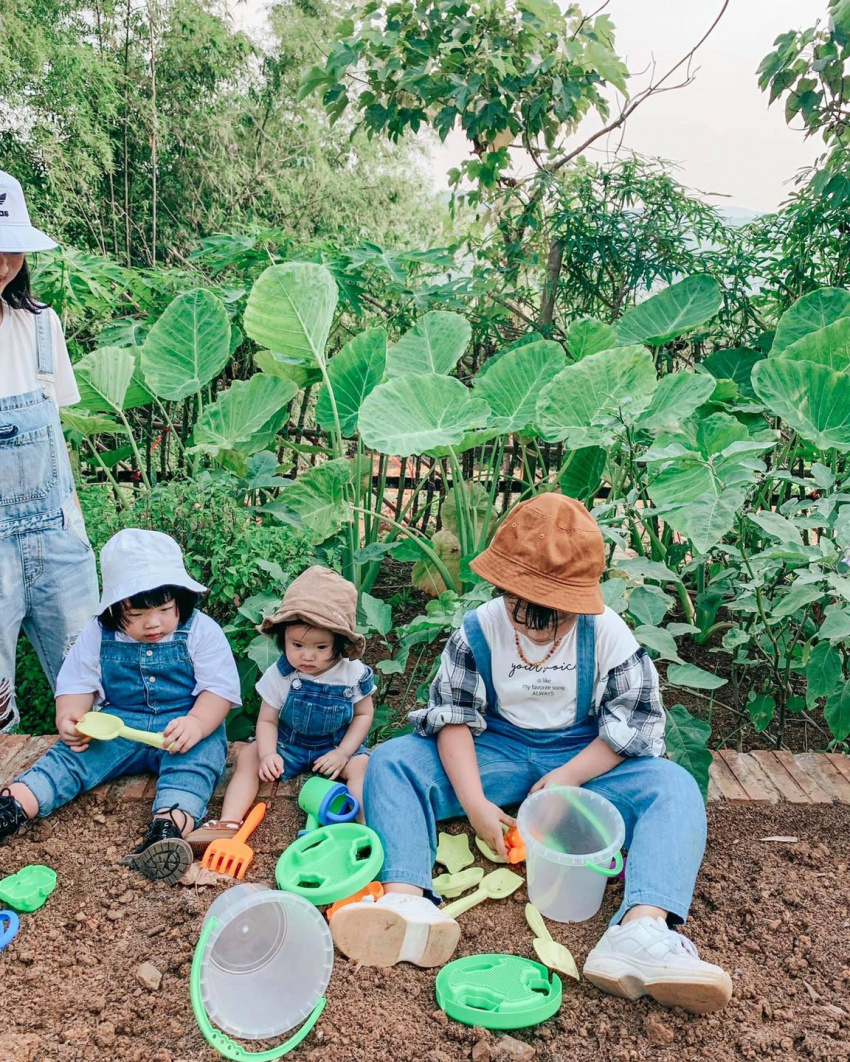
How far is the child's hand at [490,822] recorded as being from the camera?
5.24 ft

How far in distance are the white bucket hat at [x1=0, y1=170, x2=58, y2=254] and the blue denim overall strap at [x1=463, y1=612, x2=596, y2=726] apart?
1.20 metres

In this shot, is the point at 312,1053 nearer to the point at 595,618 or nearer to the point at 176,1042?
the point at 176,1042

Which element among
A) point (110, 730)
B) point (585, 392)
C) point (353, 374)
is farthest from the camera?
point (353, 374)

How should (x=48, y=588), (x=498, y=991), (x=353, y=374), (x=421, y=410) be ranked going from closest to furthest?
(x=498, y=991) < (x=48, y=588) < (x=421, y=410) < (x=353, y=374)

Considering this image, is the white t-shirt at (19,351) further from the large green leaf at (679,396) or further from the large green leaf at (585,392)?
the large green leaf at (679,396)

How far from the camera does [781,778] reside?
1966mm

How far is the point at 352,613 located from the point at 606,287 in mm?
2248

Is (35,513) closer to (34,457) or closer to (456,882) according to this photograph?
(34,457)

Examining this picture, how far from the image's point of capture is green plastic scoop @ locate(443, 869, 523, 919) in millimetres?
1525

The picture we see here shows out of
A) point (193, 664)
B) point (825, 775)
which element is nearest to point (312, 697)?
point (193, 664)

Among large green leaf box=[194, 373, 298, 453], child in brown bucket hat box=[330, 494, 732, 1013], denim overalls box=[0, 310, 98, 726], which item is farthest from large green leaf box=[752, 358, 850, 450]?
denim overalls box=[0, 310, 98, 726]

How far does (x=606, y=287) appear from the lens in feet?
11.7

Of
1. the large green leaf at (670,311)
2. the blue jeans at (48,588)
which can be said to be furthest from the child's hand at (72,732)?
the large green leaf at (670,311)

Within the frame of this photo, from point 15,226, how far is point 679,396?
1.61 metres
